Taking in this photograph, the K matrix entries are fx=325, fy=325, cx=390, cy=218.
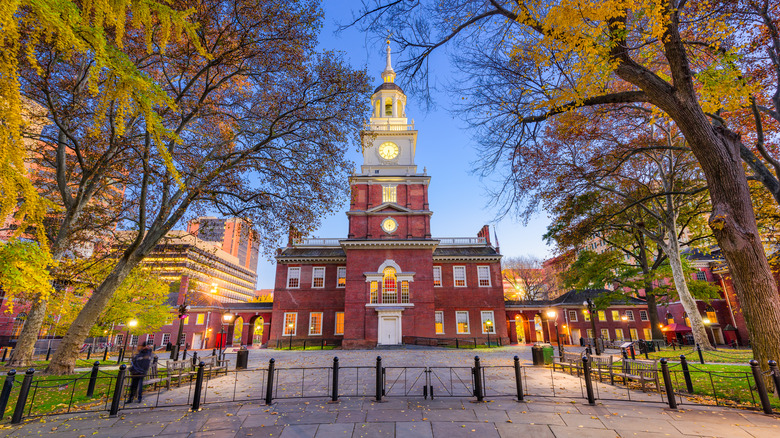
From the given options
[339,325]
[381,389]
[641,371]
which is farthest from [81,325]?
[339,325]

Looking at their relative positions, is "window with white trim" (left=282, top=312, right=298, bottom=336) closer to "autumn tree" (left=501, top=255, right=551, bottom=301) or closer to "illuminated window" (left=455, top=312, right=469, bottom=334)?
"illuminated window" (left=455, top=312, right=469, bottom=334)

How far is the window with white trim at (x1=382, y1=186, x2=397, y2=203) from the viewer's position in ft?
104

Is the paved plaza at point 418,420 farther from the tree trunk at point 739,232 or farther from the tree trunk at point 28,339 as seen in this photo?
the tree trunk at point 28,339

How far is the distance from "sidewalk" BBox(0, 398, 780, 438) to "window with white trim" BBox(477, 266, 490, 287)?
83.7 feet

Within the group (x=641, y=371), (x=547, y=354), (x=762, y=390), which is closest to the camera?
(x=762, y=390)

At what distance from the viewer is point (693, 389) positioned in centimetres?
876

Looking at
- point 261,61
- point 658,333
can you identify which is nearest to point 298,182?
point 261,61

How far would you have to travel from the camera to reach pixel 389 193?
31.9 m

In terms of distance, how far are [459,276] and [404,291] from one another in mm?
7543

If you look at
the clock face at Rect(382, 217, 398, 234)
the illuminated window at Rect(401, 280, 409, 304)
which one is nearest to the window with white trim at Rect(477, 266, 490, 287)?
the illuminated window at Rect(401, 280, 409, 304)

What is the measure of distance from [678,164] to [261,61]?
67.4 ft

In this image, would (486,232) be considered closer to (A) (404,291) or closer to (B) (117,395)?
(A) (404,291)

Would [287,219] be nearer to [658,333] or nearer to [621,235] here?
[621,235]

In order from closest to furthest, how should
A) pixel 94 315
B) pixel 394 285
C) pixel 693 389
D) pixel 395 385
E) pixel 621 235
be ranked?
pixel 693 389, pixel 395 385, pixel 94 315, pixel 621 235, pixel 394 285
